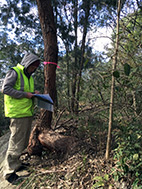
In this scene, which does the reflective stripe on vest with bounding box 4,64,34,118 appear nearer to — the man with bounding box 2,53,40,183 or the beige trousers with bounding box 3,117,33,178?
the man with bounding box 2,53,40,183

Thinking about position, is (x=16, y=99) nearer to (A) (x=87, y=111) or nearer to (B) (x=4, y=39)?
(A) (x=87, y=111)

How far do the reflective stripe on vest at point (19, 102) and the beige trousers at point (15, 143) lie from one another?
0.11 metres

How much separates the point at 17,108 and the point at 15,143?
0.65 meters

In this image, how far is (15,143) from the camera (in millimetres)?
3057

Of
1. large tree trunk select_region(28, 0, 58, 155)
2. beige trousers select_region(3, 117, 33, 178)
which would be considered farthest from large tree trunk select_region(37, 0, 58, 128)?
beige trousers select_region(3, 117, 33, 178)

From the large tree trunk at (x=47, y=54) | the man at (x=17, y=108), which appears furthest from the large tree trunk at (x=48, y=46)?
the man at (x=17, y=108)

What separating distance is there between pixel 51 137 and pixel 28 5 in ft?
30.6

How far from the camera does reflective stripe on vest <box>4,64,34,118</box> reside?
9.73 feet

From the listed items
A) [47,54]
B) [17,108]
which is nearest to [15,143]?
[17,108]

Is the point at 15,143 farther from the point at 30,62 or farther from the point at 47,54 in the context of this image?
the point at 47,54

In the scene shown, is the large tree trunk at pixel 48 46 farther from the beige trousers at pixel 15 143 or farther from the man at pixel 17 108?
the beige trousers at pixel 15 143

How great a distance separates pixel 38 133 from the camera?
3.78m

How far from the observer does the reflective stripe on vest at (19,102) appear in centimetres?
296

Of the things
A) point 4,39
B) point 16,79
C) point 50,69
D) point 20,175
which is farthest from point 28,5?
point 20,175
